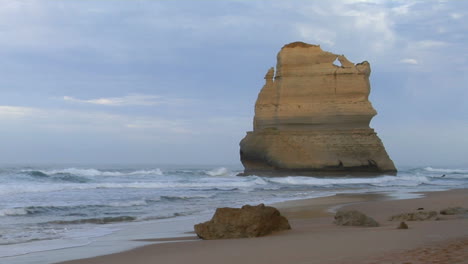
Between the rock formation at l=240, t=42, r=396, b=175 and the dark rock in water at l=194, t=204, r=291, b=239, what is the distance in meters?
30.3

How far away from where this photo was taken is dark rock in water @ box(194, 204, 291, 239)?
783 cm

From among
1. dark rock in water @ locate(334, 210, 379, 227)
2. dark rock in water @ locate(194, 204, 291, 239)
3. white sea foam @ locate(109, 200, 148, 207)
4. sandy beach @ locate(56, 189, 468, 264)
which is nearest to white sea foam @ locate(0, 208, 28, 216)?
white sea foam @ locate(109, 200, 148, 207)

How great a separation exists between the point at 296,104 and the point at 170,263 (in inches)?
1386

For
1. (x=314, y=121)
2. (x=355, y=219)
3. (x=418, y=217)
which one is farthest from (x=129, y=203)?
(x=314, y=121)

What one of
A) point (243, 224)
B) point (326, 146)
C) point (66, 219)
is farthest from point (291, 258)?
point (326, 146)

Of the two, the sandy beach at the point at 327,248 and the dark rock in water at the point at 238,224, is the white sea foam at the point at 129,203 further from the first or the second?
the dark rock in water at the point at 238,224

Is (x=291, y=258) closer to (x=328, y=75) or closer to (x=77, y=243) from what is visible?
(x=77, y=243)

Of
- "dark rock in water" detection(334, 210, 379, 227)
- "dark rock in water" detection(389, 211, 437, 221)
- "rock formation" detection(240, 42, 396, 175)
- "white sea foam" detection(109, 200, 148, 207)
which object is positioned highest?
"rock formation" detection(240, 42, 396, 175)

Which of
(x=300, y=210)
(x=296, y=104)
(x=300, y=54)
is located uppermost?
(x=300, y=54)

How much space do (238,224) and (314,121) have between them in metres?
32.4

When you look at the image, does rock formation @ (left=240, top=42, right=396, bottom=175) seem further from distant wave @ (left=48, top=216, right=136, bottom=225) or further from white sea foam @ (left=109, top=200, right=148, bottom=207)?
distant wave @ (left=48, top=216, right=136, bottom=225)

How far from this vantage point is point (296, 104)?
132 feet

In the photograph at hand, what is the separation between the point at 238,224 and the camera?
7.86 metres

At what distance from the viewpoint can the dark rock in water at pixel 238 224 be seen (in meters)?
7.83
